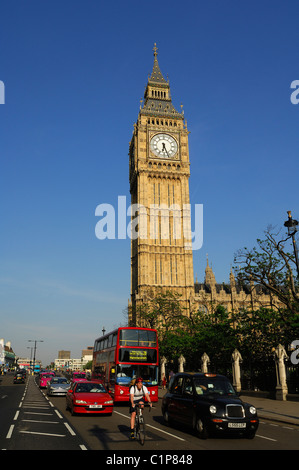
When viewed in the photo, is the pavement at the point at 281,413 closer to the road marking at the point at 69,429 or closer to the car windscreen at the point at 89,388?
the car windscreen at the point at 89,388

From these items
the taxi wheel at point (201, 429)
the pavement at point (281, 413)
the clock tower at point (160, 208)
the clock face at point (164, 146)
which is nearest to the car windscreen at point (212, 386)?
the taxi wheel at point (201, 429)

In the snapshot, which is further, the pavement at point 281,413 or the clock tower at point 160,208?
the clock tower at point 160,208

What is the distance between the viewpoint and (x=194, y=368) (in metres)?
41.2

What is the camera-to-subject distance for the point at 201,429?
11.1m

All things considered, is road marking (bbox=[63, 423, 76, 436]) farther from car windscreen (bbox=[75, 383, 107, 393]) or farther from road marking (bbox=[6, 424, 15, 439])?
car windscreen (bbox=[75, 383, 107, 393])

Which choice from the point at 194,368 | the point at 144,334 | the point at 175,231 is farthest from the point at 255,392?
the point at 175,231

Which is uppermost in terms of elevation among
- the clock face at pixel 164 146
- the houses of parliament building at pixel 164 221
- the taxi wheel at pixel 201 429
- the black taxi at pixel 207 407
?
→ the clock face at pixel 164 146

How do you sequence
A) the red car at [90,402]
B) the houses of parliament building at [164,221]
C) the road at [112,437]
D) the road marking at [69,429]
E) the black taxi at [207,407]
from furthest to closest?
the houses of parliament building at [164,221] → the red car at [90,402] → the road marking at [69,429] → the black taxi at [207,407] → the road at [112,437]

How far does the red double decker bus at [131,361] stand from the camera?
2141 centimetres

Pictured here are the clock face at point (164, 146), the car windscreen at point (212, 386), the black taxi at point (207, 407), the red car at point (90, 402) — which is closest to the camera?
the black taxi at point (207, 407)

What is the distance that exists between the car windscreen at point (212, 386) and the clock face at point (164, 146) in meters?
67.8

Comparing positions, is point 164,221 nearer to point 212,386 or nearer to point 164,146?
point 164,146
